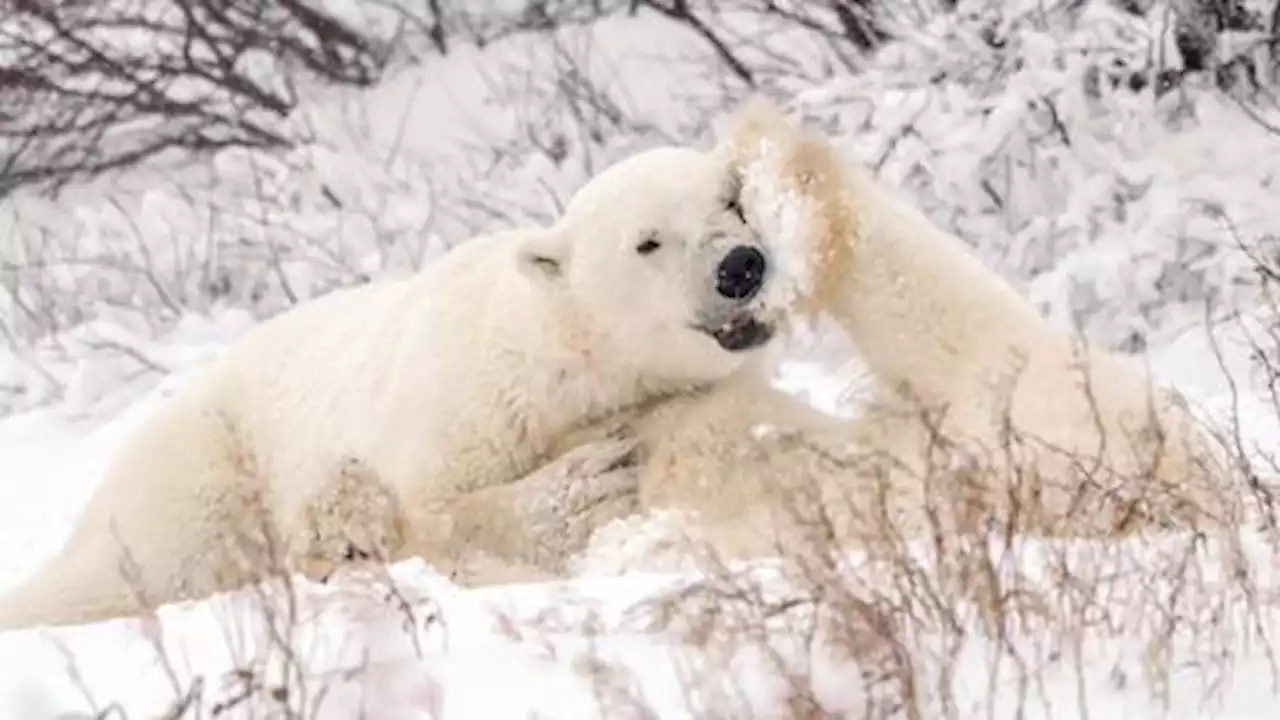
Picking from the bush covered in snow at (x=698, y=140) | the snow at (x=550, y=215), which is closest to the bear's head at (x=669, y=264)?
the snow at (x=550, y=215)

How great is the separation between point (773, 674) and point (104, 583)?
279cm

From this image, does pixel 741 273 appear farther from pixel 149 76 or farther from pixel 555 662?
pixel 149 76

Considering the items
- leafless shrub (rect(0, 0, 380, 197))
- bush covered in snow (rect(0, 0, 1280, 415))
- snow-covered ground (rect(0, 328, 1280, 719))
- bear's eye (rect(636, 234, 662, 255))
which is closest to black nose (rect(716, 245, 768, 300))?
bear's eye (rect(636, 234, 662, 255))

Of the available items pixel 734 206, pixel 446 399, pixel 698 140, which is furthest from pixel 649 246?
pixel 698 140

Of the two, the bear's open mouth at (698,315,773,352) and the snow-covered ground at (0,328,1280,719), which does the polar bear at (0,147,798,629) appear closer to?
the bear's open mouth at (698,315,773,352)

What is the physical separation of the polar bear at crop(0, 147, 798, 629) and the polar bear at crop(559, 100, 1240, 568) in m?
0.11

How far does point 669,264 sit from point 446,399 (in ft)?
1.80

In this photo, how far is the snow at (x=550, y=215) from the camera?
2625 mm

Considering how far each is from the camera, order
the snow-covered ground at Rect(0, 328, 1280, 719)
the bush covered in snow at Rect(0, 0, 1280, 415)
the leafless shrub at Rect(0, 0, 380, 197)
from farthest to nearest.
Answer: the leafless shrub at Rect(0, 0, 380, 197)
the bush covered in snow at Rect(0, 0, 1280, 415)
the snow-covered ground at Rect(0, 328, 1280, 719)

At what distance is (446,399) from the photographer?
16.1ft

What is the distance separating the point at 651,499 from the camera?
15.1ft

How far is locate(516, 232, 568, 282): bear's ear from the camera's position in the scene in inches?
191

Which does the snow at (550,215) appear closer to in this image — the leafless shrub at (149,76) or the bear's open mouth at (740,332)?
the leafless shrub at (149,76)

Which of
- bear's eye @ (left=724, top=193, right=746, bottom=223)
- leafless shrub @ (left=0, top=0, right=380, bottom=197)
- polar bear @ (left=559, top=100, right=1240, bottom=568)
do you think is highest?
leafless shrub @ (left=0, top=0, right=380, bottom=197)
